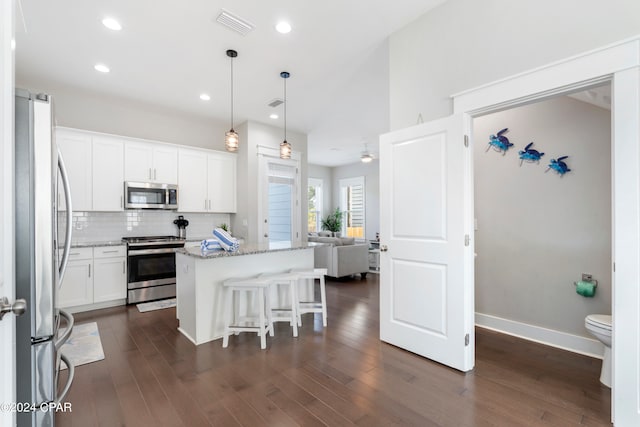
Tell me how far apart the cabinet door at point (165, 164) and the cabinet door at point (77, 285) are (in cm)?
156

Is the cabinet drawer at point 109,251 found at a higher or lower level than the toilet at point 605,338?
higher

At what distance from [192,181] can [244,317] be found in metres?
2.92

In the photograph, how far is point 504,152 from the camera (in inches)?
129

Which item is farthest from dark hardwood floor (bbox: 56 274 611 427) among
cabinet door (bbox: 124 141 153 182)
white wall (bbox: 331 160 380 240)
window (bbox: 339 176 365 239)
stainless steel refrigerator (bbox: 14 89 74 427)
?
window (bbox: 339 176 365 239)

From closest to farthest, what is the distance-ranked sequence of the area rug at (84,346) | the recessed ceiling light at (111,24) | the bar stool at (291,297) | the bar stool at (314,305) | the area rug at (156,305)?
the area rug at (84,346) → the recessed ceiling light at (111,24) → the bar stool at (291,297) → the bar stool at (314,305) → the area rug at (156,305)

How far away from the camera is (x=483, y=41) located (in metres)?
2.35

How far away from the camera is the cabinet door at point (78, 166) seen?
3990mm

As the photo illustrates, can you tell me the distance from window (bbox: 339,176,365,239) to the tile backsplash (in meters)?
5.11

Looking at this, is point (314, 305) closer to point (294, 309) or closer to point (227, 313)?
point (294, 309)

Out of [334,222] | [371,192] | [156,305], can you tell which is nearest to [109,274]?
[156,305]

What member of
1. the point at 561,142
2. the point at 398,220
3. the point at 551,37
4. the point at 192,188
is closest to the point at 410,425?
the point at 398,220

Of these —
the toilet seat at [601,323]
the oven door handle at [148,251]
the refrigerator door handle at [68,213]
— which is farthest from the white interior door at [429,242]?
the oven door handle at [148,251]

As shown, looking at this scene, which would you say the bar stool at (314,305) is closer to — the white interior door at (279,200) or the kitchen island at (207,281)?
the kitchen island at (207,281)

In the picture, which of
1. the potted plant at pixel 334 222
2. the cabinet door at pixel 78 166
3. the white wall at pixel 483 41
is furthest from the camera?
the potted plant at pixel 334 222
